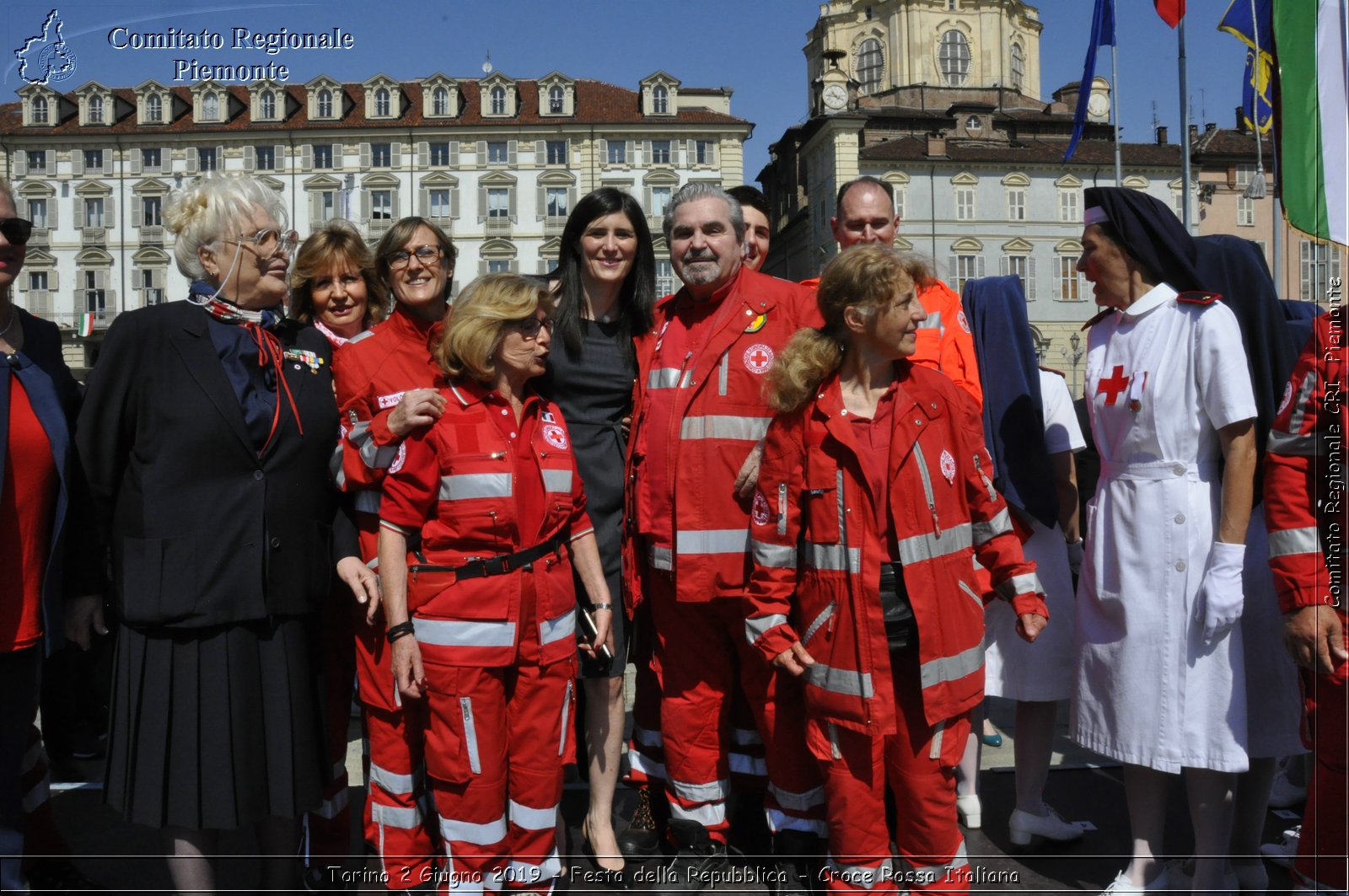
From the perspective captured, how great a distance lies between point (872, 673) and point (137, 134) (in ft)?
77.5

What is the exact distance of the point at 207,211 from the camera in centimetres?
314

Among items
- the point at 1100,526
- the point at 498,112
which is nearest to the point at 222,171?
the point at 1100,526

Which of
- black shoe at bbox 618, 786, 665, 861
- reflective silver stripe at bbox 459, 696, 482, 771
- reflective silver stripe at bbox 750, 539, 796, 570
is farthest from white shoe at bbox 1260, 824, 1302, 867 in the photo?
reflective silver stripe at bbox 459, 696, 482, 771

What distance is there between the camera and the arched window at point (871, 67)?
62.9 meters

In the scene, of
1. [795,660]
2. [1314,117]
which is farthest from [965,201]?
[795,660]

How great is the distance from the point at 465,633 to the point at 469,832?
2.14ft

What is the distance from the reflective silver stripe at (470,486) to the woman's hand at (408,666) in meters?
0.47

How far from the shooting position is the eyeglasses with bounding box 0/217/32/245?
3.05 meters

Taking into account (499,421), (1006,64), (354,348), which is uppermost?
(1006,64)

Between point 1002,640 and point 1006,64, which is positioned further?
point 1006,64

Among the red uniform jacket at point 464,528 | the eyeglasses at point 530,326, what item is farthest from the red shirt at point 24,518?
the eyeglasses at point 530,326

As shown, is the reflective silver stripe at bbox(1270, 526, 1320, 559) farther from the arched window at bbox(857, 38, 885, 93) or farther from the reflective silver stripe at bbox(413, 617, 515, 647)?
the arched window at bbox(857, 38, 885, 93)

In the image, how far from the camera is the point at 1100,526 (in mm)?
3459

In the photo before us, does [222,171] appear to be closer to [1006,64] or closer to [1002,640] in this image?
[1002,640]
